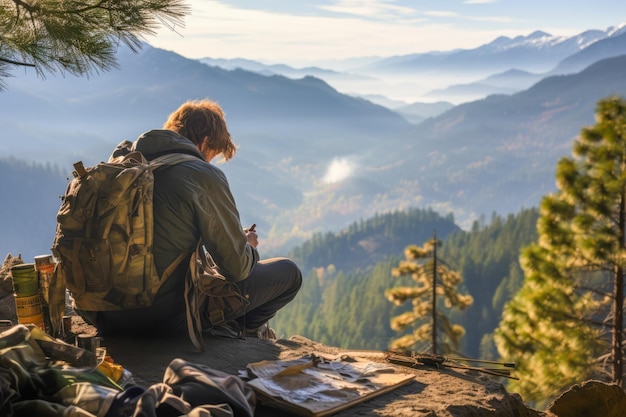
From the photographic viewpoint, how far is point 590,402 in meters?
4.82

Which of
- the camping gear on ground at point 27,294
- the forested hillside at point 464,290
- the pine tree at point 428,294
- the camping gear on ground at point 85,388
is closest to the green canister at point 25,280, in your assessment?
the camping gear on ground at point 27,294

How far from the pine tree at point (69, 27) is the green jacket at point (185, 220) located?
1.07 meters

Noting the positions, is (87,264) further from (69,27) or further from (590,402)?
(590,402)

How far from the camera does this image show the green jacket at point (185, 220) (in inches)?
160

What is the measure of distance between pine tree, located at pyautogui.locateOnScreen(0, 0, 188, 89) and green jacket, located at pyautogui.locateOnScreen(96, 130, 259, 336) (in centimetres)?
107

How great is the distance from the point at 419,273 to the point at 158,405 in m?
16.7

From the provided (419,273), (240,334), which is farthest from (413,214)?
(240,334)

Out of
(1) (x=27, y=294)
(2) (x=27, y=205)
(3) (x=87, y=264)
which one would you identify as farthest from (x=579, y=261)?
(2) (x=27, y=205)

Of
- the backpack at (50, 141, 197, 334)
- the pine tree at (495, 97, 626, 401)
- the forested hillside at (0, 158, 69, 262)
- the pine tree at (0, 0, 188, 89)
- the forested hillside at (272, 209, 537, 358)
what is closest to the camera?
the backpack at (50, 141, 197, 334)

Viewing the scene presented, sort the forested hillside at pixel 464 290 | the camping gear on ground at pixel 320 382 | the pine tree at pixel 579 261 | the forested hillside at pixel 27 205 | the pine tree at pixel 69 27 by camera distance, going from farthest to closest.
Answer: the forested hillside at pixel 27 205, the forested hillside at pixel 464 290, the pine tree at pixel 579 261, the pine tree at pixel 69 27, the camping gear on ground at pixel 320 382

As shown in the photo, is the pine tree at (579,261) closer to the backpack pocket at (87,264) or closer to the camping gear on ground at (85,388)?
the backpack pocket at (87,264)

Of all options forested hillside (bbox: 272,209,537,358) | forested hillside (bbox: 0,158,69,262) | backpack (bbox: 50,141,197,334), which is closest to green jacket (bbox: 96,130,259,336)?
backpack (bbox: 50,141,197,334)

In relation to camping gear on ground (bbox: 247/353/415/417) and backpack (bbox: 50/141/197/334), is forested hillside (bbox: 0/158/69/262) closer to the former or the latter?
backpack (bbox: 50/141/197/334)

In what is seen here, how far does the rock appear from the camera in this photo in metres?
4.77
